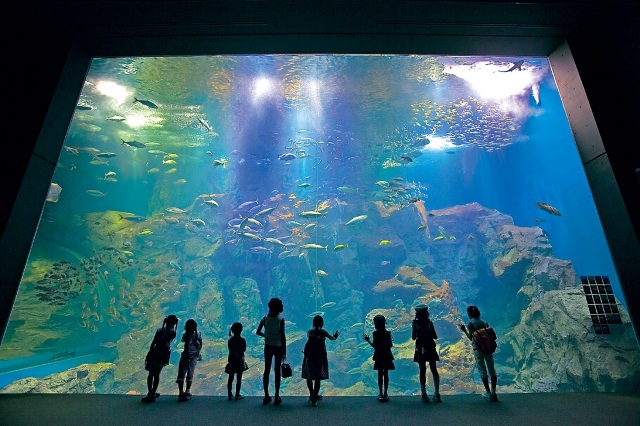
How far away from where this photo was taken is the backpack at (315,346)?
4.27m

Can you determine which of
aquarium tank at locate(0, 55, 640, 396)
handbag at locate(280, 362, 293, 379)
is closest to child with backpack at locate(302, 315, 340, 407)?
handbag at locate(280, 362, 293, 379)

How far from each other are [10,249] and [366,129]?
2020 centimetres

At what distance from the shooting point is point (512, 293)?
19859 millimetres

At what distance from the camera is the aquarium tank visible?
45.5 ft

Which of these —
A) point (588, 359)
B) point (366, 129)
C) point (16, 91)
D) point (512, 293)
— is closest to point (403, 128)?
point (366, 129)

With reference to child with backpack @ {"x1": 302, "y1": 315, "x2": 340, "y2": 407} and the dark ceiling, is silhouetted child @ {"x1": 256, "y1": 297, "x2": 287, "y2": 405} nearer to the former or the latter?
child with backpack @ {"x1": 302, "y1": 315, "x2": 340, "y2": 407}

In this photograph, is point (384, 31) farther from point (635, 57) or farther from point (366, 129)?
point (366, 129)

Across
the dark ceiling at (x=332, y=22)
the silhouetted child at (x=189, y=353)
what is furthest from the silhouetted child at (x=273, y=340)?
the dark ceiling at (x=332, y=22)

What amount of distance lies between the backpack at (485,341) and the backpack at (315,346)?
229cm

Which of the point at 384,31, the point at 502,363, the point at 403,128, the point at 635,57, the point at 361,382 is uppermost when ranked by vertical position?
the point at 403,128

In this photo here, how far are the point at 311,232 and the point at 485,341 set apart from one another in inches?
792

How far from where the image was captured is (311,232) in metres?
24.2

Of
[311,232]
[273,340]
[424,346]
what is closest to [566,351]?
[424,346]

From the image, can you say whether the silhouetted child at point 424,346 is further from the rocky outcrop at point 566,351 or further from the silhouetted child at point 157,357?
the rocky outcrop at point 566,351
